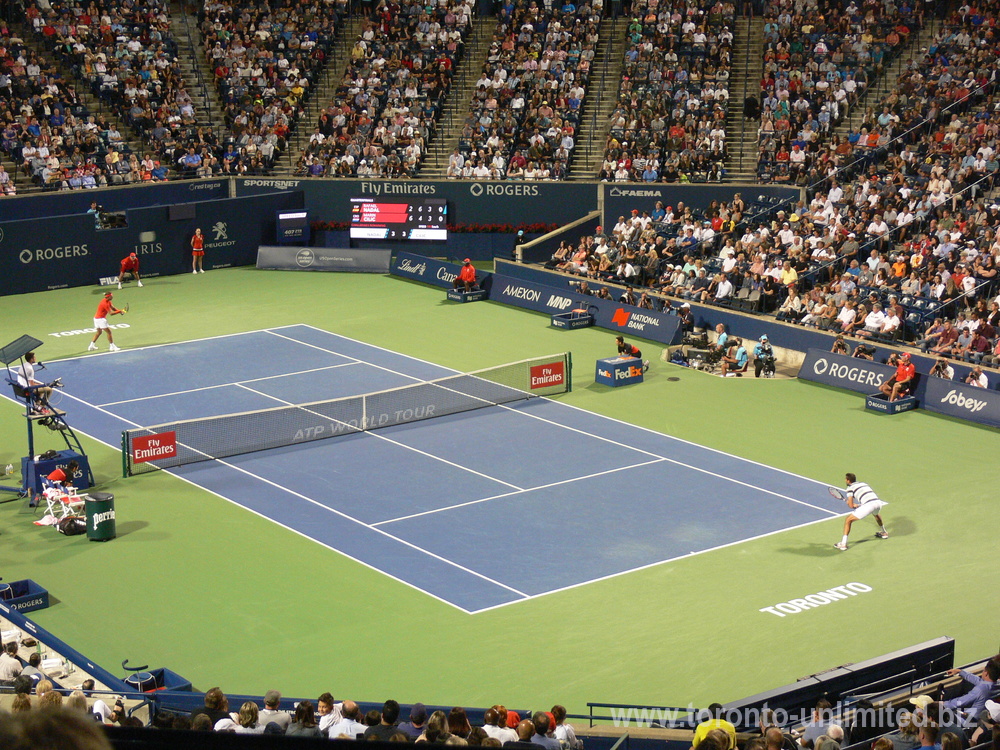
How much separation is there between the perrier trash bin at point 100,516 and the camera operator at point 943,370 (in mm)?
18186

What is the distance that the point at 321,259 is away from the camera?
1813 inches

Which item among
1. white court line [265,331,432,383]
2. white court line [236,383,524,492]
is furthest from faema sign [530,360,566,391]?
white court line [236,383,524,492]

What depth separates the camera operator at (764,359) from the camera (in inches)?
1261

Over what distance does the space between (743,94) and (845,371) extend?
60.1 ft

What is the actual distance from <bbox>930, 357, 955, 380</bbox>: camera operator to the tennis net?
8449 mm

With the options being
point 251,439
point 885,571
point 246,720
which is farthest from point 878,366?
point 246,720

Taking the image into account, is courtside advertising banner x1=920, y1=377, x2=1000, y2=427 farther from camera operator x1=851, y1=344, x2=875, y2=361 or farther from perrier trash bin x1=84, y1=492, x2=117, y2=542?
perrier trash bin x1=84, y1=492, x2=117, y2=542

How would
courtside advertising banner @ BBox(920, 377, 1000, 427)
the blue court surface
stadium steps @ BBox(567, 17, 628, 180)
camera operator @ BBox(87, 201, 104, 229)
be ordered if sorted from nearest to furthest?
the blue court surface, courtside advertising banner @ BBox(920, 377, 1000, 427), camera operator @ BBox(87, 201, 104, 229), stadium steps @ BBox(567, 17, 628, 180)

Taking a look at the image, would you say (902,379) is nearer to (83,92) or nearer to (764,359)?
(764,359)

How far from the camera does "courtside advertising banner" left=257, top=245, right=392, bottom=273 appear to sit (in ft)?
149

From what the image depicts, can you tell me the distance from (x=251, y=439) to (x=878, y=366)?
1456 centimetres

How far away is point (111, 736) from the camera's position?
9.25 ft

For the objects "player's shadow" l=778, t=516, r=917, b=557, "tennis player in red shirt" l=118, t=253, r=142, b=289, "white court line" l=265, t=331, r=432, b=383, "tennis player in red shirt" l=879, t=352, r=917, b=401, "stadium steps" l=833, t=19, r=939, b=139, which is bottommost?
"player's shadow" l=778, t=516, r=917, b=557

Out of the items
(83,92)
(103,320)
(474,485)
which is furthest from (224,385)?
(83,92)
